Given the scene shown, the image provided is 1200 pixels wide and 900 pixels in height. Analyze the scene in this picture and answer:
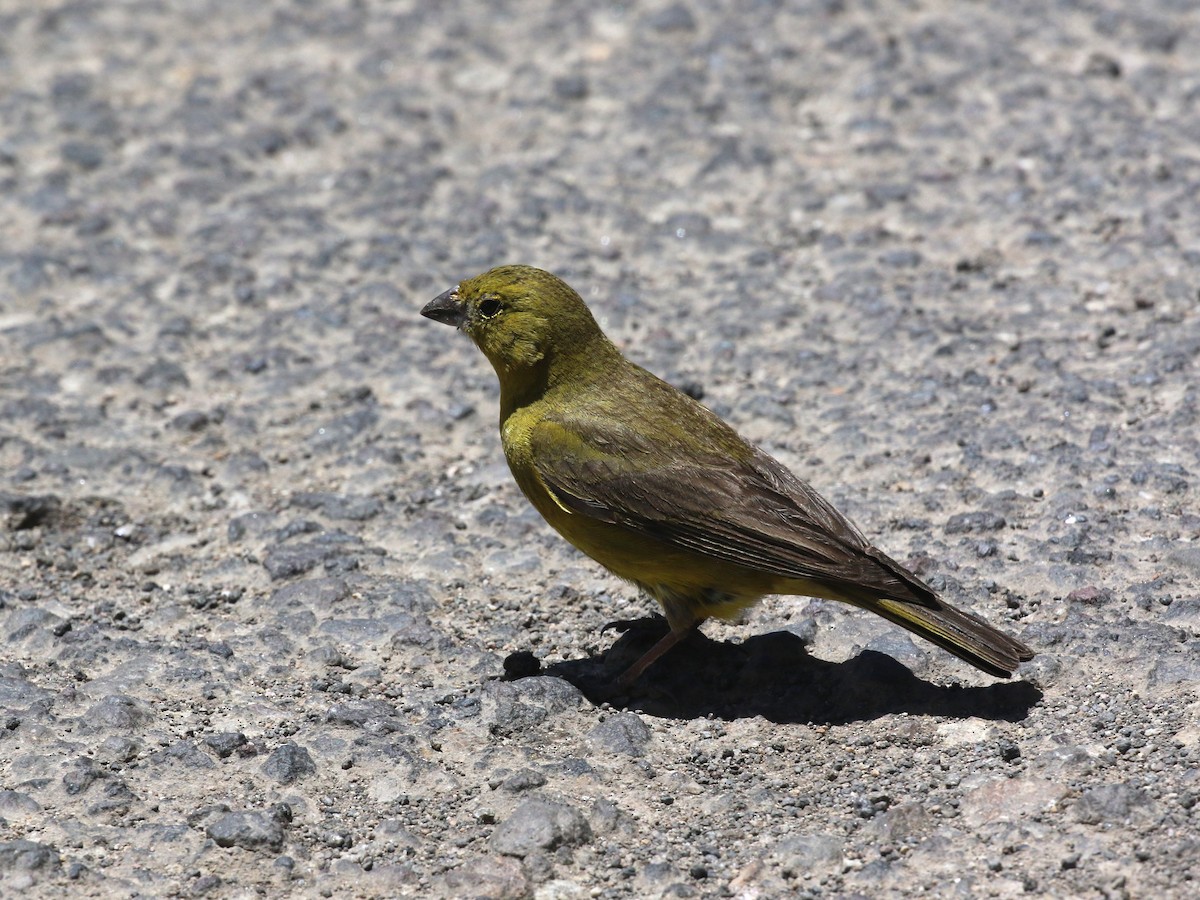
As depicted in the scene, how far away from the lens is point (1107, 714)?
14.1ft

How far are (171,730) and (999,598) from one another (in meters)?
2.69

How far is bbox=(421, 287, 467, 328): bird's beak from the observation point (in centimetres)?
540

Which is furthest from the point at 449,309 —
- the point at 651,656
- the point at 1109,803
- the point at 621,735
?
the point at 1109,803

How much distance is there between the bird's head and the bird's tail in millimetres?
1432

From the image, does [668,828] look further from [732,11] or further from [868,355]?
[732,11]

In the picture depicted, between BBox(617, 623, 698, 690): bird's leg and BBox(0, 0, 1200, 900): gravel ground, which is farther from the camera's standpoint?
BBox(617, 623, 698, 690): bird's leg

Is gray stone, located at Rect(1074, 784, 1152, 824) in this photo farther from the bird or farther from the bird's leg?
the bird's leg

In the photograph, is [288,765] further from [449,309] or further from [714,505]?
[449,309]

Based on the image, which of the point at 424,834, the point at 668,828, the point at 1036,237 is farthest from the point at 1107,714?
the point at 1036,237

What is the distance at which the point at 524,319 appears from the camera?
523cm

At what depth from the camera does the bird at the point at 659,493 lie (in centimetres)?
450

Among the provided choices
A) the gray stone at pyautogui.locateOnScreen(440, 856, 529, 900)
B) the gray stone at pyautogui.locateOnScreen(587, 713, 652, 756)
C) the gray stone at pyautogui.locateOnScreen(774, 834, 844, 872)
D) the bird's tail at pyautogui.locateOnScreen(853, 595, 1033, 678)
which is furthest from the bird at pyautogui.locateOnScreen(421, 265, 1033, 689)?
the gray stone at pyautogui.locateOnScreen(440, 856, 529, 900)

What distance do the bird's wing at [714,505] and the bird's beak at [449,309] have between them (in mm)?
639

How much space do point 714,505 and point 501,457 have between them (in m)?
1.67
